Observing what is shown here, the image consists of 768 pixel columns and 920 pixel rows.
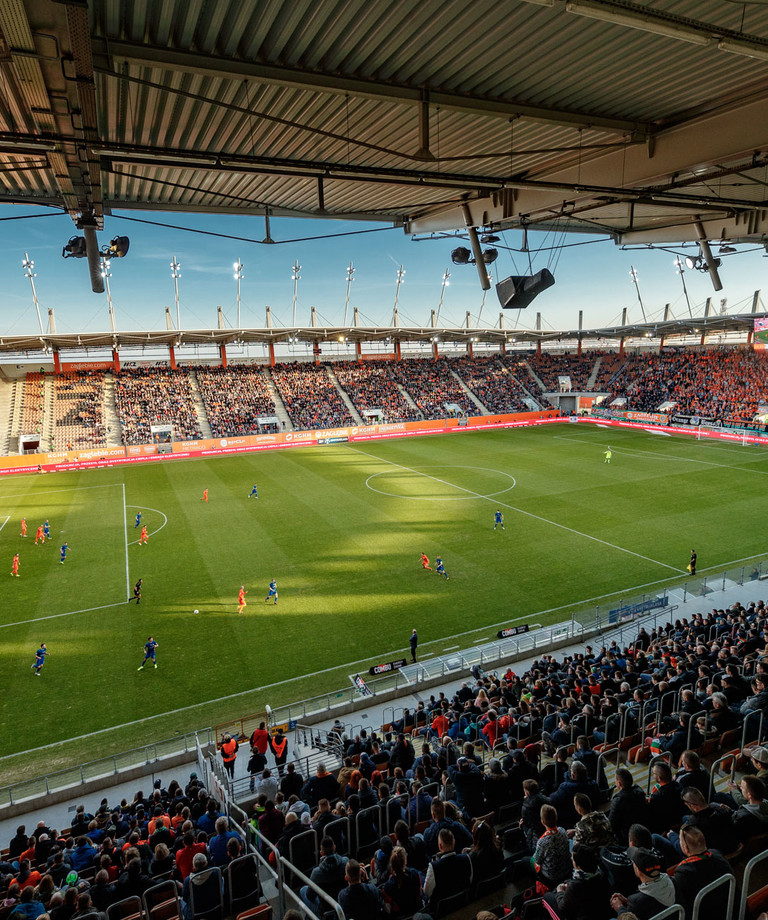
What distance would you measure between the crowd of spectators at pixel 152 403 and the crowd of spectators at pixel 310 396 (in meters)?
9.45

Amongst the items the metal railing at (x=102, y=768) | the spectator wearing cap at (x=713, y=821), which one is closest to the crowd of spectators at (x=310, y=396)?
the metal railing at (x=102, y=768)

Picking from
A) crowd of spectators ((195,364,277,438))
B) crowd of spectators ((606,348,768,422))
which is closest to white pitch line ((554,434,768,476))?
crowd of spectators ((606,348,768,422))

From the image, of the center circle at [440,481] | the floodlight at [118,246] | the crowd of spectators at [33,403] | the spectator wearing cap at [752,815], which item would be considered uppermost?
the floodlight at [118,246]

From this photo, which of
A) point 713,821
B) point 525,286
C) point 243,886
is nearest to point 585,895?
point 713,821

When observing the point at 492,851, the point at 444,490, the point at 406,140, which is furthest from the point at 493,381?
the point at 492,851

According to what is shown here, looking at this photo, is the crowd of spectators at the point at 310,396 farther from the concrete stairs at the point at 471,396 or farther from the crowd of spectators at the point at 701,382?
the crowd of spectators at the point at 701,382

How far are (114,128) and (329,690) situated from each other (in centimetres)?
1271

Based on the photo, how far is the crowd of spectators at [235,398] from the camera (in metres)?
52.9

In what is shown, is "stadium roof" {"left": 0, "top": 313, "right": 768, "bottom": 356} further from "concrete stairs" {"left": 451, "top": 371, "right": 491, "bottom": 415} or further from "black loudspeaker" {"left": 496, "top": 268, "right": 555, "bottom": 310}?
"black loudspeaker" {"left": 496, "top": 268, "right": 555, "bottom": 310}

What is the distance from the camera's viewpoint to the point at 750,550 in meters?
22.3

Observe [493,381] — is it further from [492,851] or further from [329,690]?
[492,851]

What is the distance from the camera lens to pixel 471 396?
66062mm

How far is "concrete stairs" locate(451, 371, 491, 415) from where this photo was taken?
2534 inches

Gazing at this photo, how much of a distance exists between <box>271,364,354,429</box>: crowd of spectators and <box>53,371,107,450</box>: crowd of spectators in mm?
17173
